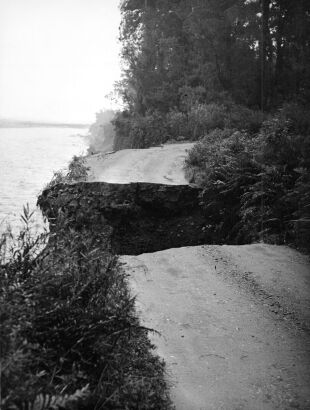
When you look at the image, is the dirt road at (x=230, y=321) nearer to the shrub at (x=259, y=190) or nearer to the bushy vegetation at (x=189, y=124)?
the shrub at (x=259, y=190)

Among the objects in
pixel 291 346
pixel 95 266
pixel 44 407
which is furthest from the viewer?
pixel 291 346

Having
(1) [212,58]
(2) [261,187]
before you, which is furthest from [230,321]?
(1) [212,58]

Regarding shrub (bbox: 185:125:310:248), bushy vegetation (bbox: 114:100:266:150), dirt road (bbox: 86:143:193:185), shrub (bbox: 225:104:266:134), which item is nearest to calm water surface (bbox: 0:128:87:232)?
dirt road (bbox: 86:143:193:185)

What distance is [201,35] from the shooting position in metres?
26.3

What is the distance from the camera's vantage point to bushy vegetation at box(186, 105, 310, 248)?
8.76 meters

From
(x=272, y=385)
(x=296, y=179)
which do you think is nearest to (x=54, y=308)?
(x=272, y=385)

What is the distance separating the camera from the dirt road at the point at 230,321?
415 centimetres

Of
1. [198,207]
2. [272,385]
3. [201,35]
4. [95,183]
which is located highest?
[201,35]

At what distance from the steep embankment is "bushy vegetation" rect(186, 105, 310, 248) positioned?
23.0 inches

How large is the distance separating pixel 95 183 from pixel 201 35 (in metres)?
19.7

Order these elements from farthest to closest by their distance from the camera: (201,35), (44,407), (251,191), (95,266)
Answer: (201,35) → (251,191) → (95,266) → (44,407)

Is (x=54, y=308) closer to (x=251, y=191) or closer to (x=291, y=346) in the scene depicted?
(x=291, y=346)

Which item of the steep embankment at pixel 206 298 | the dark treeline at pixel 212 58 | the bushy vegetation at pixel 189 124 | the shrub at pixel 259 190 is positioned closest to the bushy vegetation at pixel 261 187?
the shrub at pixel 259 190

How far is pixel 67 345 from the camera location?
136 inches
